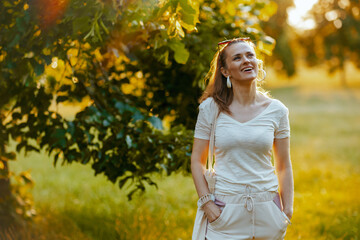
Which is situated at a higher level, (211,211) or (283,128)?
(283,128)

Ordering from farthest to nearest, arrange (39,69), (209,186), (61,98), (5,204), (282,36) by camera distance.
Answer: (282,36)
(5,204)
(61,98)
(39,69)
(209,186)

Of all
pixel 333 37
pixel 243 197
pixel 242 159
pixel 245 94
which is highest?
pixel 333 37

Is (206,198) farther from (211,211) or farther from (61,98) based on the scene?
(61,98)

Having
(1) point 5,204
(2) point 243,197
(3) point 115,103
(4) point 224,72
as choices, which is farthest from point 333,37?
(2) point 243,197

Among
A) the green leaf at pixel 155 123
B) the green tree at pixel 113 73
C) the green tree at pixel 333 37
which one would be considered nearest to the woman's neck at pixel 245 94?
the green tree at pixel 113 73

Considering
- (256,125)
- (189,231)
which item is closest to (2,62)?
(256,125)

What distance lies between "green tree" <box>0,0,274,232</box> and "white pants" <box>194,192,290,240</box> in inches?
43.7

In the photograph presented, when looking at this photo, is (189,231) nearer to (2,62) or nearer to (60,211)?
(60,211)

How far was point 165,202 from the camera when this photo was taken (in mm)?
7086

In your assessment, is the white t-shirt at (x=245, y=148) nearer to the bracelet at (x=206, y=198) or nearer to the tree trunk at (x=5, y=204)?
the bracelet at (x=206, y=198)

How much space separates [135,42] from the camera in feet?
12.4

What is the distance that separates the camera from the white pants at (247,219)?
2539 mm

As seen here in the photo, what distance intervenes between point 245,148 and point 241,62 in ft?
1.84

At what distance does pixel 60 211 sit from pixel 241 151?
14.1ft
